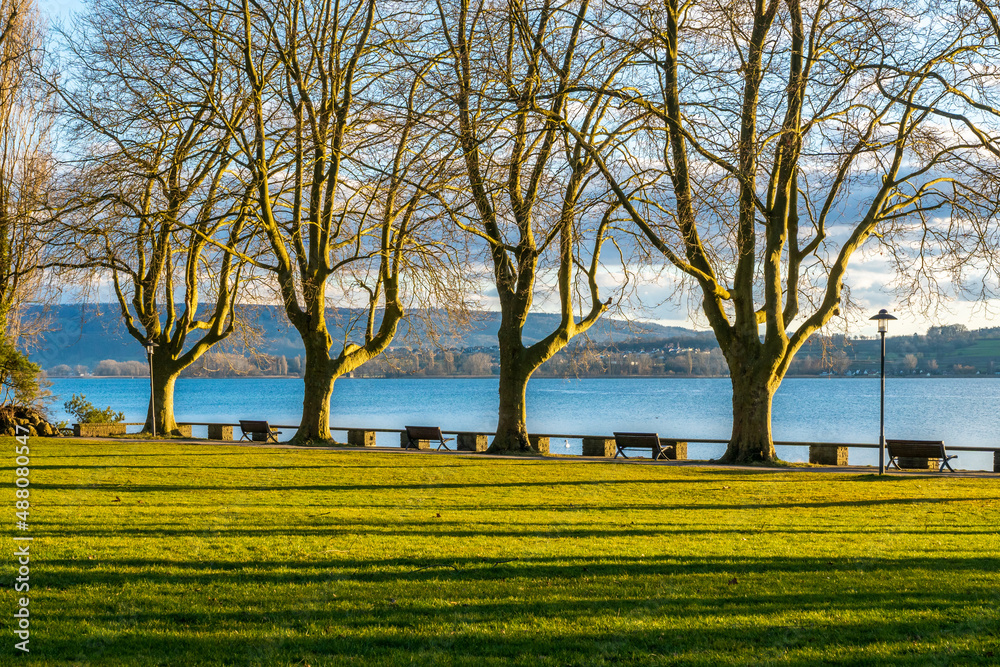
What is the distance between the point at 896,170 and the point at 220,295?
20343 mm

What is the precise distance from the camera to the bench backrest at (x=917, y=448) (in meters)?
19.2

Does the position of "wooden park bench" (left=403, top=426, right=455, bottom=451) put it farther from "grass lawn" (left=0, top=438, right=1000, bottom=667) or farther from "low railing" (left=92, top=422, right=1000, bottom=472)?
"grass lawn" (left=0, top=438, right=1000, bottom=667)

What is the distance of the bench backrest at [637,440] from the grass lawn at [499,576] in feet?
26.9

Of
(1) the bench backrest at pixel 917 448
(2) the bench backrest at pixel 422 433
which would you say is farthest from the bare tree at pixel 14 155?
(1) the bench backrest at pixel 917 448

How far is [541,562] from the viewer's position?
25.3 ft

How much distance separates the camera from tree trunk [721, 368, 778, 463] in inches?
741

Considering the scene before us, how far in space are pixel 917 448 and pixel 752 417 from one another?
4.22 meters

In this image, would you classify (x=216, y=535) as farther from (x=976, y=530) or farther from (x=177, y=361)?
(x=177, y=361)

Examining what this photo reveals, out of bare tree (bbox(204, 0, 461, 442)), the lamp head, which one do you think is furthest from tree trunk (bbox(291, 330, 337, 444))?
the lamp head

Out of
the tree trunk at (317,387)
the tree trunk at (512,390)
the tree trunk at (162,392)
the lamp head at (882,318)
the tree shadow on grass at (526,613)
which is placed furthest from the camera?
the tree trunk at (162,392)

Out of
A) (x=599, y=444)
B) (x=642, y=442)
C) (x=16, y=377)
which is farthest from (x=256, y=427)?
(x=642, y=442)

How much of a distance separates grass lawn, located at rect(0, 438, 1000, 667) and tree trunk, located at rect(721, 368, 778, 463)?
5.27 metres

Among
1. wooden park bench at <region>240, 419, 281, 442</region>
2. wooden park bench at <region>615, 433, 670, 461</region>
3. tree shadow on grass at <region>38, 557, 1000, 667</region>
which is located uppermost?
tree shadow on grass at <region>38, 557, 1000, 667</region>

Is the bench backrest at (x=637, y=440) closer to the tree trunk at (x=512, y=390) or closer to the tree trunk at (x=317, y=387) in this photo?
the tree trunk at (x=512, y=390)
